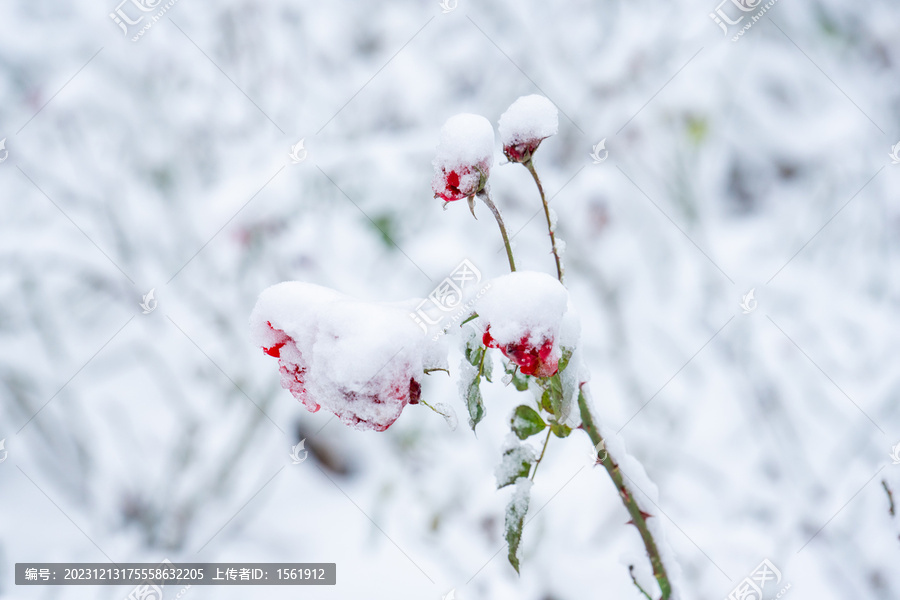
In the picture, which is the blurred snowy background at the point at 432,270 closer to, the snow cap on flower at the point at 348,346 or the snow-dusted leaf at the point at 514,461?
the snow-dusted leaf at the point at 514,461

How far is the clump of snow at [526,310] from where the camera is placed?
0.35m

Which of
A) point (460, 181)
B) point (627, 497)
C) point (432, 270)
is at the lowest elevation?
point (627, 497)

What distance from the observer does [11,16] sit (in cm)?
215

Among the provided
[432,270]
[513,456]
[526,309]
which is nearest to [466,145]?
[526,309]

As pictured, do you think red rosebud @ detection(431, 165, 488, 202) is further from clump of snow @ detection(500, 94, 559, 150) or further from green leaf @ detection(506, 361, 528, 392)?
green leaf @ detection(506, 361, 528, 392)

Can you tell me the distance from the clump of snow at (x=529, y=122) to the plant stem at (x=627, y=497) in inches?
8.6

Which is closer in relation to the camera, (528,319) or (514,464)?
(528,319)

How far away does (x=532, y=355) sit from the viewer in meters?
0.36

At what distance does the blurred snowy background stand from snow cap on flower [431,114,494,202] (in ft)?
2.79

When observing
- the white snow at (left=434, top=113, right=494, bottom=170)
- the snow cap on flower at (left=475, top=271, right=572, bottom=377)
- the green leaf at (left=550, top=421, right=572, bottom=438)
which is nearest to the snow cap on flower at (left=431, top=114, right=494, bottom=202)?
the white snow at (left=434, top=113, right=494, bottom=170)

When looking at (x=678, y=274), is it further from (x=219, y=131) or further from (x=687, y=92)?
(x=219, y=131)

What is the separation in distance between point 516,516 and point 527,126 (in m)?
0.34

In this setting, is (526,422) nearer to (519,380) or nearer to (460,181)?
→ (519,380)

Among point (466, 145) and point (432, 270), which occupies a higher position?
point (432, 270)
